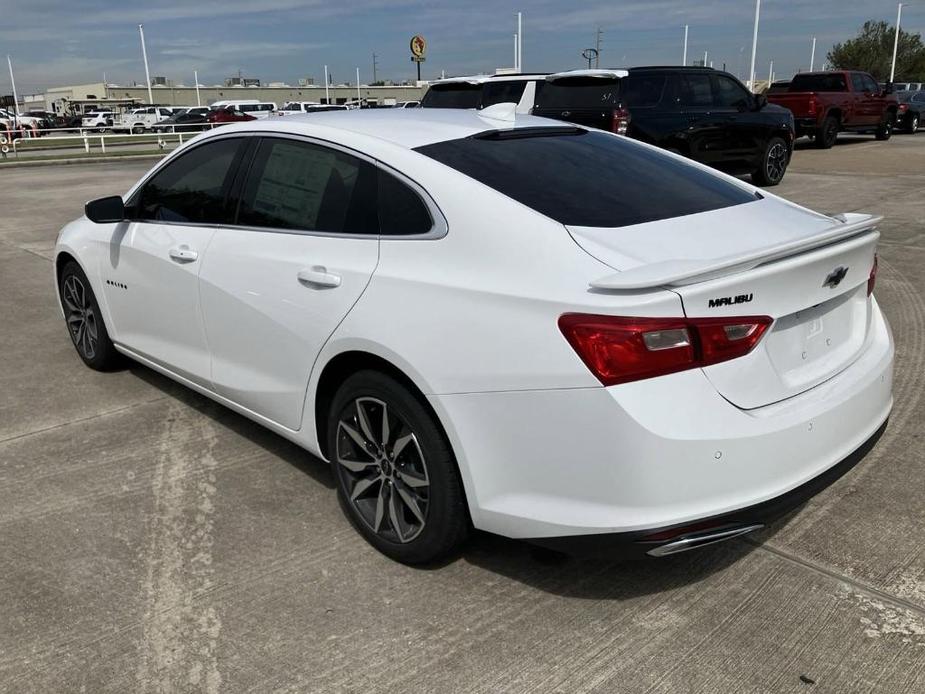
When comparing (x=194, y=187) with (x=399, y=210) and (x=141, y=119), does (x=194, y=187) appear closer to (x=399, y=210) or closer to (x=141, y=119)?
(x=399, y=210)

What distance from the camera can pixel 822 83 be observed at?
70.2ft

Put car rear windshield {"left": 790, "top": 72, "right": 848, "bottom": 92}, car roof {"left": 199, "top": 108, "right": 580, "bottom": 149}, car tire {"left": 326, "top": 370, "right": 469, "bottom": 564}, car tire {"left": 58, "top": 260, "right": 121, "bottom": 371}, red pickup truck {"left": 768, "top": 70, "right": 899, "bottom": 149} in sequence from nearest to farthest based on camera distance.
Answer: car tire {"left": 326, "top": 370, "right": 469, "bottom": 564} → car roof {"left": 199, "top": 108, "right": 580, "bottom": 149} → car tire {"left": 58, "top": 260, "right": 121, "bottom": 371} → red pickup truck {"left": 768, "top": 70, "right": 899, "bottom": 149} → car rear windshield {"left": 790, "top": 72, "right": 848, "bottom": 92}

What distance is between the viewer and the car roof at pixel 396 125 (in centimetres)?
319

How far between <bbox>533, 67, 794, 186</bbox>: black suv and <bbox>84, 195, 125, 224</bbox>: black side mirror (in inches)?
338

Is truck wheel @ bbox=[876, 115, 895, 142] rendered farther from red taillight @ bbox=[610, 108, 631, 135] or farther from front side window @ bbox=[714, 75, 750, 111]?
red taillight @ bbox=[610, 108, 631, 135]

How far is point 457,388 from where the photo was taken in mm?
2531

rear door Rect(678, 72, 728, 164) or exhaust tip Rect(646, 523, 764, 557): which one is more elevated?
rear door Rect(678, 72, 728, 164)

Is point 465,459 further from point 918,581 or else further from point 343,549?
point 918,581

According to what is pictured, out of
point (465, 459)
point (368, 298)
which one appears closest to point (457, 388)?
point (465, 459)

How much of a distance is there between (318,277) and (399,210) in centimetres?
40

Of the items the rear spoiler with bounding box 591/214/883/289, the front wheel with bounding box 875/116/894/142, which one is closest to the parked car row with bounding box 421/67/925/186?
the rear spoiler with bounding box 591/214/883/289

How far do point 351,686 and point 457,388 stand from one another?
3.06 ft

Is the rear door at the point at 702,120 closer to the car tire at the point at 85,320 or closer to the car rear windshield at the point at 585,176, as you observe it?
the car rear windshield at the point at 585,176

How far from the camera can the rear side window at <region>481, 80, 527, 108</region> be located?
42.4ft
